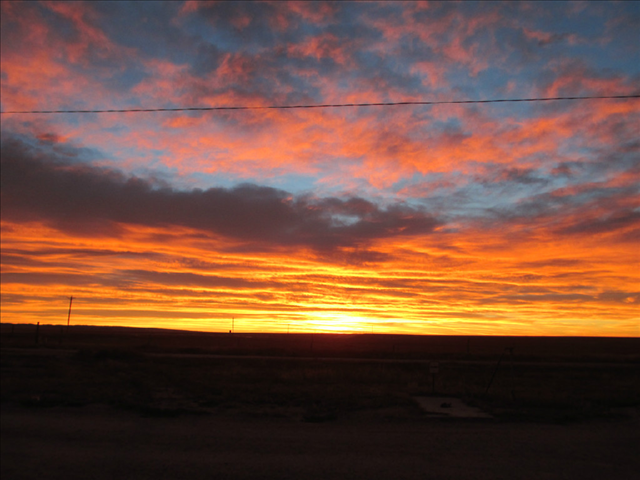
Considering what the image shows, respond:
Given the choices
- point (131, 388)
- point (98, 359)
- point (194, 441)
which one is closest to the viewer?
point (194, 441)

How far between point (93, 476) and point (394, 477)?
458 centimetres

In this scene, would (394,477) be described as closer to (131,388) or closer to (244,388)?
(244,388)

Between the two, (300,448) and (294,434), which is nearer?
(300,448)

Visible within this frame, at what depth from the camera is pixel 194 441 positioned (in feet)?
29.5

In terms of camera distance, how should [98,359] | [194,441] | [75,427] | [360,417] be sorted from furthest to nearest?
[98,359], [360,417], [75,427], [194,441]

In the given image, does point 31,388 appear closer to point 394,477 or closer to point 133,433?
point 133,433

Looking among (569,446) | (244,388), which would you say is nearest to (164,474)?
(569,446)

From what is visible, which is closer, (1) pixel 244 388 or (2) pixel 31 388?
(2) pixel 31 388

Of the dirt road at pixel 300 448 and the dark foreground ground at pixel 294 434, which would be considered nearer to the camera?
the dirt road at pixel 300 448

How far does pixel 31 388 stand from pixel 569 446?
48.3 feet

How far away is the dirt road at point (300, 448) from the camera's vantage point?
7348 millimetres

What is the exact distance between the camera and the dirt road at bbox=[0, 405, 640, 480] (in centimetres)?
735

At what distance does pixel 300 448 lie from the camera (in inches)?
340

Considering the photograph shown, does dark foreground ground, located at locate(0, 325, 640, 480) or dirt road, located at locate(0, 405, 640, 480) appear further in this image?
dark foreground ground, located at locate(0, 325, 640, 480)
